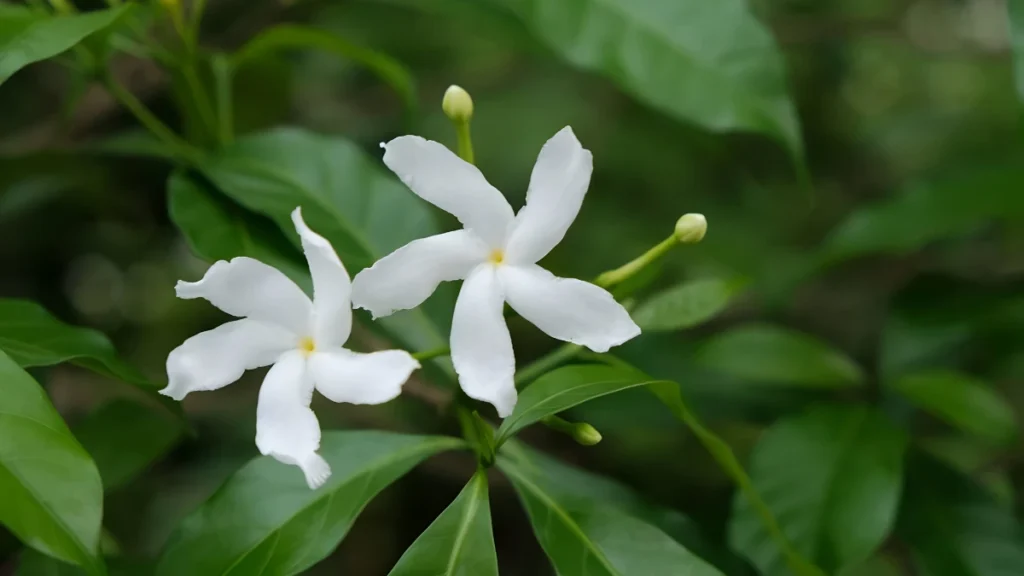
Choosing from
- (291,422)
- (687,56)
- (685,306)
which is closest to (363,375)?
(291,422)

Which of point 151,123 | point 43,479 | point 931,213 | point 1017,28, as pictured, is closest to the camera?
point 43,479

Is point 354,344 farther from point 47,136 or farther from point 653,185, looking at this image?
point 653,185

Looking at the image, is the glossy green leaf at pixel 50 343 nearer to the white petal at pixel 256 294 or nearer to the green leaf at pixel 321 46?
the white petal at pixel 256 294

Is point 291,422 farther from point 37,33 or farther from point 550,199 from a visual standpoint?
point 37,33

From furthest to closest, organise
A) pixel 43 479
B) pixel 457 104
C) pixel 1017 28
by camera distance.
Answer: pixel 1017 28 → pixel 457 104 → pixel 43 479

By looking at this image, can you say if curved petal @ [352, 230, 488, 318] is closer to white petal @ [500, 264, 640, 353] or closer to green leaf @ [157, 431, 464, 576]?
white petal @ [500, 264, 640, 353]

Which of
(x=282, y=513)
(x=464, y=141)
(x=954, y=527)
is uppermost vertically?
(x=464, y=141)
